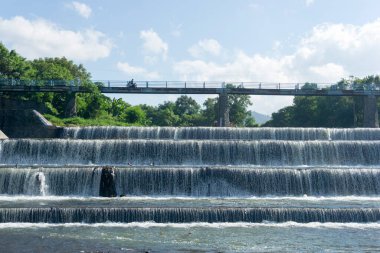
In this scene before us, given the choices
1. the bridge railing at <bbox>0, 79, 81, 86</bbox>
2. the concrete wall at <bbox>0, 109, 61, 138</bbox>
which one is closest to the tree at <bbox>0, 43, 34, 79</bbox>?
the bridge railing at <bbox>0, 79, 81, 86</bbox>

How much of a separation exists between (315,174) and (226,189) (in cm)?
471

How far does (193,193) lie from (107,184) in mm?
4379

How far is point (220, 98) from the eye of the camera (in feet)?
164

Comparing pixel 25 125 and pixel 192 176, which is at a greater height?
pixel 25 125

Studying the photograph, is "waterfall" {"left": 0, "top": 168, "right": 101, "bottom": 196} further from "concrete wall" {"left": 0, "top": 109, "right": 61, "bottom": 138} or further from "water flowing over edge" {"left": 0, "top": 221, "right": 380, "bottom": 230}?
"concrete wall" {"left": 0, "top": 109, "right": 61, "bottom": 138}

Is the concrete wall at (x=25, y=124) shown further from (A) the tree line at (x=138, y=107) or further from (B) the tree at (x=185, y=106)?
(B) the tree at (x=185, y=106)

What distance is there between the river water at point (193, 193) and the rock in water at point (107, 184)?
0.25 m

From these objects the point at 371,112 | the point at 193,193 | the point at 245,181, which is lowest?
the point at 193,193

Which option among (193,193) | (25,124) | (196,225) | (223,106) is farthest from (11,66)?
(196,225)

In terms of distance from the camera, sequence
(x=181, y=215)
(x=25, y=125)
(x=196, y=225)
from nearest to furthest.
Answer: (x=196, y=225) → (x=181, y=215) → (x=25, y=125)

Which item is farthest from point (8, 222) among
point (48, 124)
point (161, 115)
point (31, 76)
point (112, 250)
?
point (161, 115)

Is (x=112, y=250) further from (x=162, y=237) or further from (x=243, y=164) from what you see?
(x=243, y=164)

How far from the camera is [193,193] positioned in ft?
89.1

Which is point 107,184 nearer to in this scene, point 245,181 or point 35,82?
point 245,181
